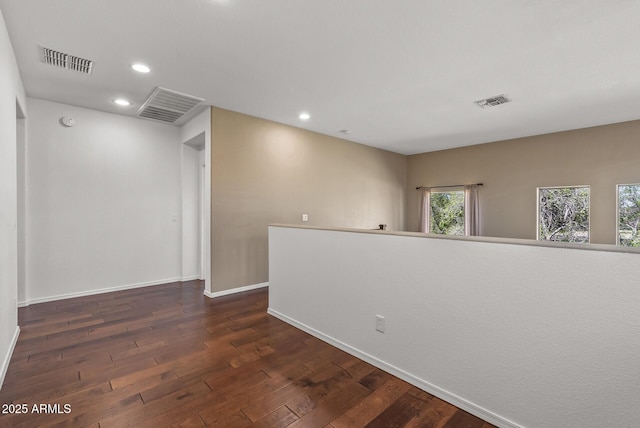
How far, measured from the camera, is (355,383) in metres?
2.15

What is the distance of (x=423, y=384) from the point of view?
2072 mm

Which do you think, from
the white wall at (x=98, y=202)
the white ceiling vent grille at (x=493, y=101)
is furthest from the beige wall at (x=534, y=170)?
the white wall at (x=98, y=202)

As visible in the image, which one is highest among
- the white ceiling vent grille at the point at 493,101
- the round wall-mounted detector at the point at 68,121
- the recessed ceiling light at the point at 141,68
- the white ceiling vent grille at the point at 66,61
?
the white ceiling vent grille at the point at 66,61

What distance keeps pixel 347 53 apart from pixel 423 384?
9.30ft

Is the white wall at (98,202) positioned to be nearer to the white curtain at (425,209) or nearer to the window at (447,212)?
the white curtain at (425,209)

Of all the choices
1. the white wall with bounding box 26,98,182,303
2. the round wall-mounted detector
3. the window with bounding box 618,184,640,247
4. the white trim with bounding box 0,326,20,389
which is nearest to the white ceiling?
the round wall-mounted detector

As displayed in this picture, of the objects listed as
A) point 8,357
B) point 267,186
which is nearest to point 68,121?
point 267,186

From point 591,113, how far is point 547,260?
426 centimetres

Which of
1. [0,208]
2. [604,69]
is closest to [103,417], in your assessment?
[0,208]

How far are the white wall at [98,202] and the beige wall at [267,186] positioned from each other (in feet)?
4.46

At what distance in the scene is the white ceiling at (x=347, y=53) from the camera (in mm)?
2166

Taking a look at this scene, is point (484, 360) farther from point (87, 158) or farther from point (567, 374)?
point (87, 158)

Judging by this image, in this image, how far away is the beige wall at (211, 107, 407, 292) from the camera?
169 inches

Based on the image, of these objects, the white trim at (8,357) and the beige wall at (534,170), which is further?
the beige wall at (534,170)
